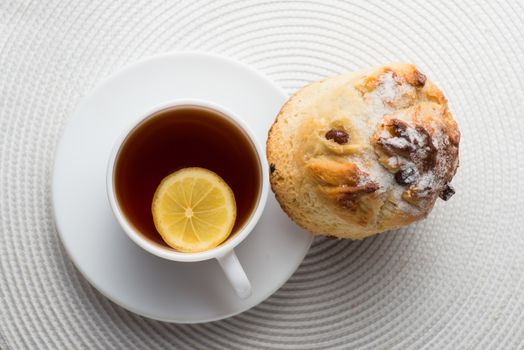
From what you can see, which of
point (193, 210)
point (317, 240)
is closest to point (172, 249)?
point (193, 210)

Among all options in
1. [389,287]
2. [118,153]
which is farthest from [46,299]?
[389,287]

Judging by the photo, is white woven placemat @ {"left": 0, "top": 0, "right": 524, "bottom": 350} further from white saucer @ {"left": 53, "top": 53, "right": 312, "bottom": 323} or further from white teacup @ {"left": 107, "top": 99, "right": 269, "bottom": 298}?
white teacup @ {"left": 107, "top": 99, "right": 269, "bottom": 298}

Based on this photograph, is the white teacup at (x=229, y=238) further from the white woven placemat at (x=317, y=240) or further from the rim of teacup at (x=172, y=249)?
the white woven placemat at (x=317, y=240)

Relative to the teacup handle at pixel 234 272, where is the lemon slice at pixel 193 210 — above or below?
above

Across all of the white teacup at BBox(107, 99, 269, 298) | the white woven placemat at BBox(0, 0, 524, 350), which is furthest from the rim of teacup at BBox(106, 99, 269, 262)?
the white woven placemat at BBox(0, 0, 524, 350)

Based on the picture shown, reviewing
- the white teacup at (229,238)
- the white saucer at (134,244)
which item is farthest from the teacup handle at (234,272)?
the white saucer at (134,244)

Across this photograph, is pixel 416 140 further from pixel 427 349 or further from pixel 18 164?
pixel 18 164

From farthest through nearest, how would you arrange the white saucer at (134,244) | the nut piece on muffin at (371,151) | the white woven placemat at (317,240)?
the white woven placemat at (317,240), the white saucer at (134,244), the nut piece on muffin at (371,151)

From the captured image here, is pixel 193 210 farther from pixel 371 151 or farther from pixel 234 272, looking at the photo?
pixel 371 151
